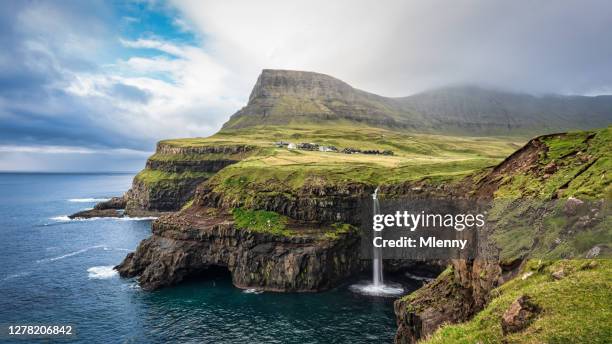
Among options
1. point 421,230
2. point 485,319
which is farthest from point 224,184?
point 485,319

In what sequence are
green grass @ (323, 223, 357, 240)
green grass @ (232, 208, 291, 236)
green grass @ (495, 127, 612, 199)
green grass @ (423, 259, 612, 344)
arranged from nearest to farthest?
green grass @ (423, 259, 612, 344), green grass @ (495, 127, 612, 199), green grass @ (323, 223, 357, 240), green grass @ (232, 208, 291, 236)

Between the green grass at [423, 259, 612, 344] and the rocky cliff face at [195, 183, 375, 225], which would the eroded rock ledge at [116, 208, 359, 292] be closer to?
the rocky cliff face at [195, 183, 375, 225]

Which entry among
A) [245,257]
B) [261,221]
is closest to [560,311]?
[245,257]

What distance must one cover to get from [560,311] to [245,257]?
230 feet

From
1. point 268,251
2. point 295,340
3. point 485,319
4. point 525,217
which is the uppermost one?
point 525,217

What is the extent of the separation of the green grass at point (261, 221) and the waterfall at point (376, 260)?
66.5 ft

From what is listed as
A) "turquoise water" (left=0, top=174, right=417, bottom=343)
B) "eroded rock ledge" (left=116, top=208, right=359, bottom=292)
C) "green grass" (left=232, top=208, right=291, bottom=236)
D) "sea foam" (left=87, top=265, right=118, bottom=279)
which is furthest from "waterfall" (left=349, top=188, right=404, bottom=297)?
"sea foam" (left=87, top=265, right=118, bottom=279)

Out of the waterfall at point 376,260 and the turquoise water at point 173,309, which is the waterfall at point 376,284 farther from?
the turquoise water at point 173,309

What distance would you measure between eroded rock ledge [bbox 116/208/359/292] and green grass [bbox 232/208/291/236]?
133 centimetres

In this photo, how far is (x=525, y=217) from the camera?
32.0 m

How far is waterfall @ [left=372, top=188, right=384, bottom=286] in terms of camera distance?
8088 centimetres

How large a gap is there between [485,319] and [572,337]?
5.00 metres

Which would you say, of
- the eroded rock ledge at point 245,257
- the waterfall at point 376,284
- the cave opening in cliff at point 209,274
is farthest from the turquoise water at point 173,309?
the waterfall at point 376,284

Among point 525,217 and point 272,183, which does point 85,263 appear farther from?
point 525,217
